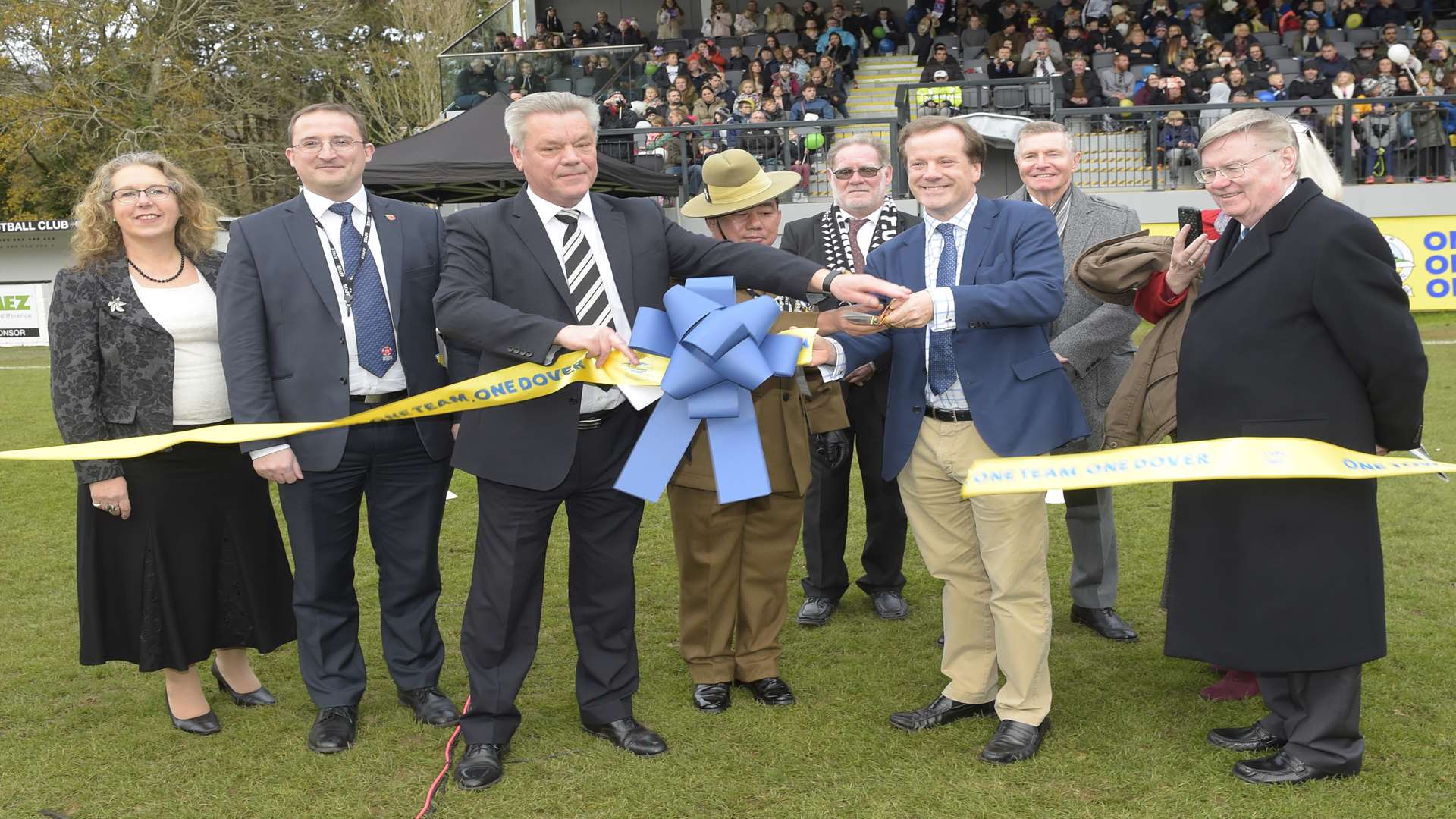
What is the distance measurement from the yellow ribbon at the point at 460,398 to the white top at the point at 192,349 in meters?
0.11

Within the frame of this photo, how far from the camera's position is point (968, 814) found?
3.38 meters

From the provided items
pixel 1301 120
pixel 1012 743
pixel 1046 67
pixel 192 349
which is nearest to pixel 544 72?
pixel 1046 67

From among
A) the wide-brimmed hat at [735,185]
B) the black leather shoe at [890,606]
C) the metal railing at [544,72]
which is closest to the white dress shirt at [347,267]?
the wide-brimmed hat at [735,185]

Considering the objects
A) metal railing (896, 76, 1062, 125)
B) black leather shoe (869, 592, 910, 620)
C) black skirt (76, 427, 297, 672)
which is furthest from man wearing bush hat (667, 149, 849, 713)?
metal railing (896, 76, 1062, 125)

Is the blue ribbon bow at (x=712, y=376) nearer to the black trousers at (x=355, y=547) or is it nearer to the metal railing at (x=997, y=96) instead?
the black trousers at (x=355, y=547)

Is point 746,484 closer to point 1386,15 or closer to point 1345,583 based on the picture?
point 1345,583

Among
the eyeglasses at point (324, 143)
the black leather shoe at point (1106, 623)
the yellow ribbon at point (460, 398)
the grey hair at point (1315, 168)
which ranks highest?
the eyeglasses at point (324, 143)

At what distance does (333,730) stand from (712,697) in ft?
4.15

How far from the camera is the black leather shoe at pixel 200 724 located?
4.20 meters

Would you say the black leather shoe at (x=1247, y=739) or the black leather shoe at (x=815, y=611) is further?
the black leather shoe at (x=815, y=611)

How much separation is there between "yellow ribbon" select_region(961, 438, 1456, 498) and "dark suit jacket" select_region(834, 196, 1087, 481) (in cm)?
16

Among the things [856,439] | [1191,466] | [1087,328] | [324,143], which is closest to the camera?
[1191,466]

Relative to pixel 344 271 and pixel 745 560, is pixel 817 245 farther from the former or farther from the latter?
pixel 344 271

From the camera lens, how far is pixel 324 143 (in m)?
3.85
